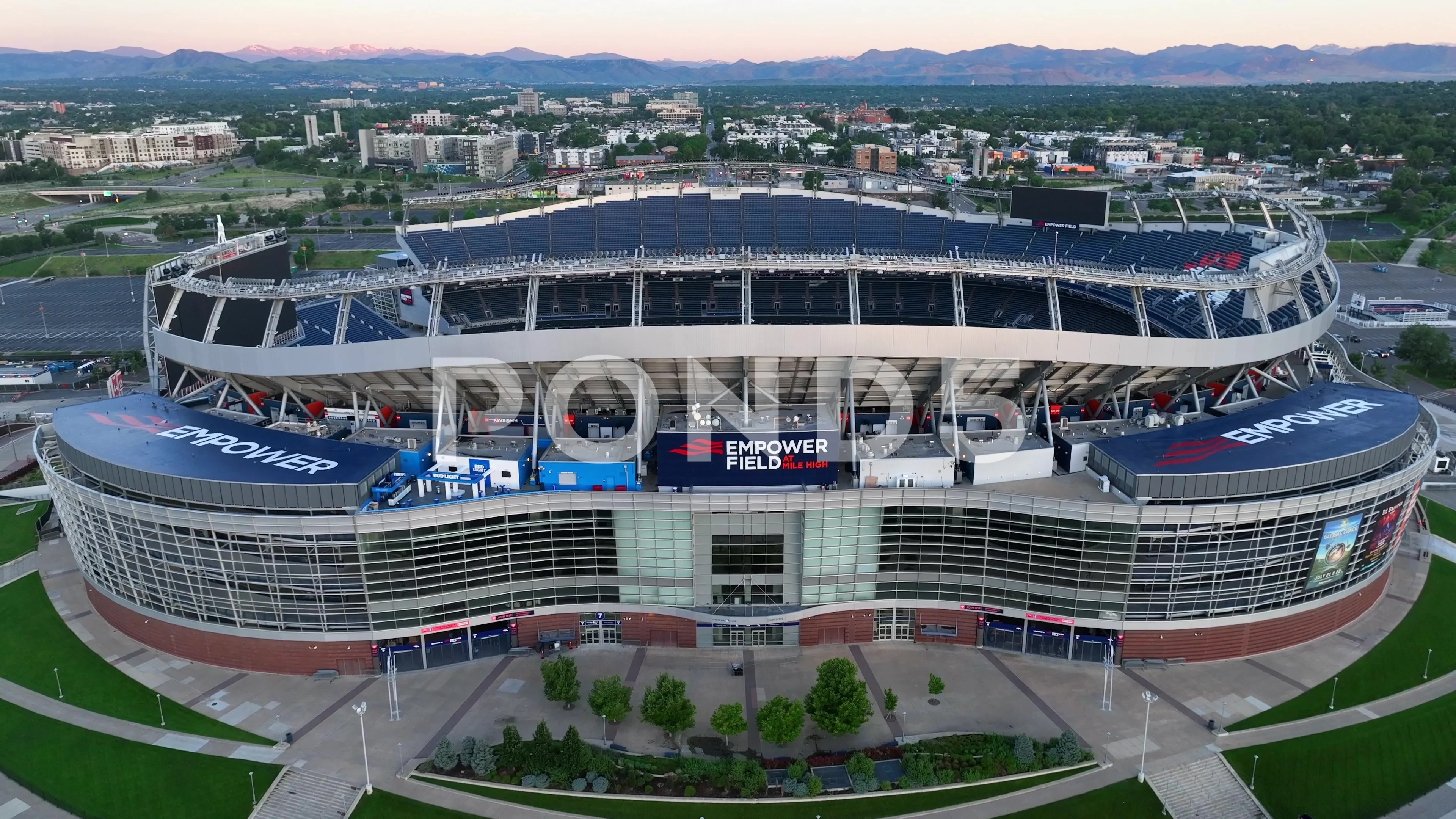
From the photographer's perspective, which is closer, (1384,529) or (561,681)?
(561,681)

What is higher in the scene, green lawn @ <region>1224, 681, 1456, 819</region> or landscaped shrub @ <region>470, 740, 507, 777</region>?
landscaped shrub @ <region>470, 740, 507, 777</region>

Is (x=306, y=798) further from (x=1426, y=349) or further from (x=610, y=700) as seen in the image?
(x=1426, y=349)

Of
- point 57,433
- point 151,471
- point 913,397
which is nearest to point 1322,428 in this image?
point 913,397

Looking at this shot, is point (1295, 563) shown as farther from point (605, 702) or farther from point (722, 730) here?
point (605, 702)

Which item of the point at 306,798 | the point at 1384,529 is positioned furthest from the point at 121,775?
the point at 1384,529

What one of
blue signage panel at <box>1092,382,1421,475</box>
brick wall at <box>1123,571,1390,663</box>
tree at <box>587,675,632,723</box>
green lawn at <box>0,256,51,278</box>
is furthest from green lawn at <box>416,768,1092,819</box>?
green lawn at <box>0,256,51,278</box>

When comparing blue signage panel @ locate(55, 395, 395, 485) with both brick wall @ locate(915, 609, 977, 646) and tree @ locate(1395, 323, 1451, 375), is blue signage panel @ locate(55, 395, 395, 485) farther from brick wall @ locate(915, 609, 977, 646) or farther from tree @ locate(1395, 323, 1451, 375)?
tree @ locate(1395, 323, 1451, 375)
